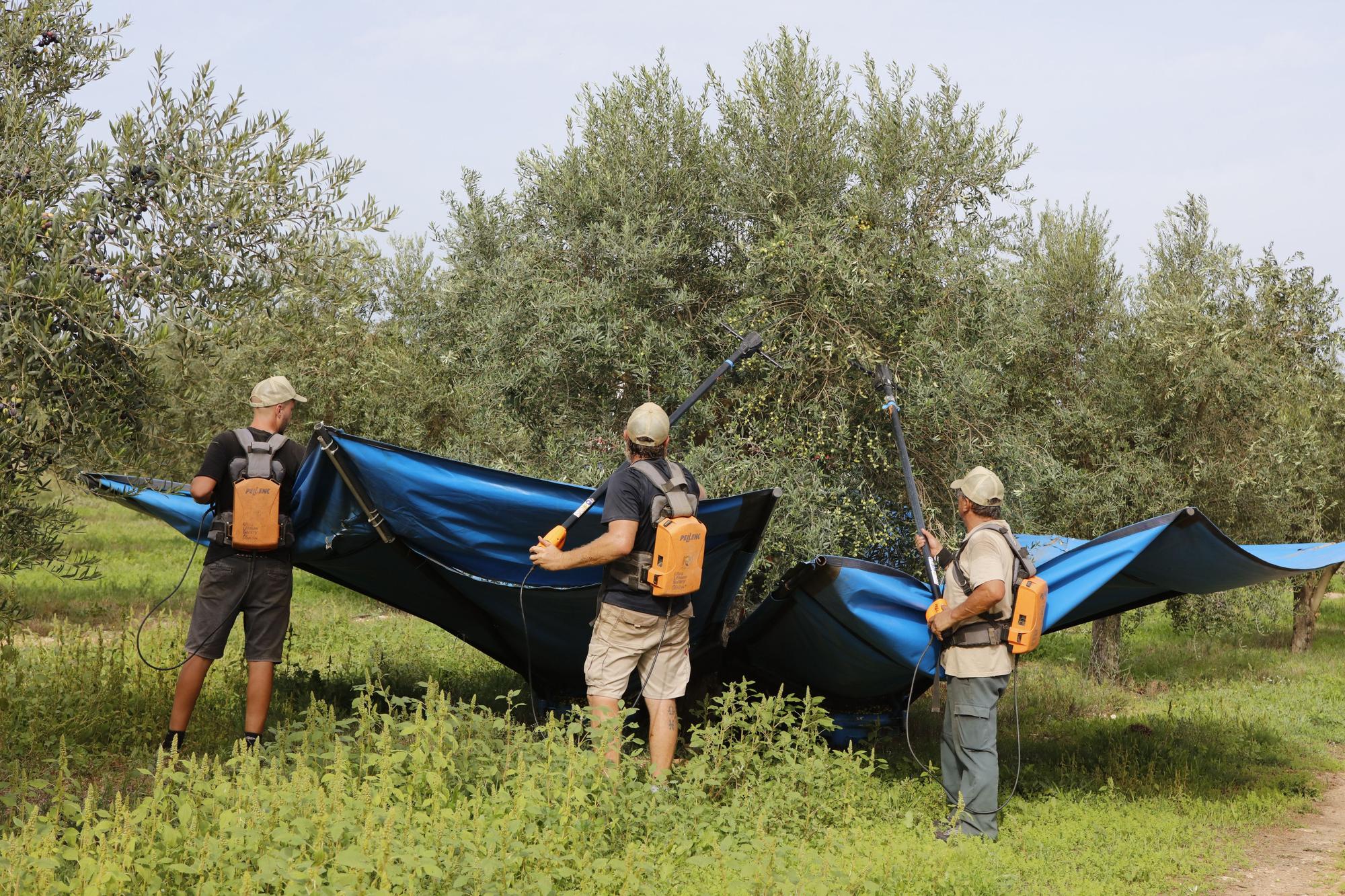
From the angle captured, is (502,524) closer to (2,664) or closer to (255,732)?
(255,732)

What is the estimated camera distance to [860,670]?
7125 millimetres

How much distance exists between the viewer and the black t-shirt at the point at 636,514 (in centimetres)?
571

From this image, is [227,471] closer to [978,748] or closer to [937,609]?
[937,609]

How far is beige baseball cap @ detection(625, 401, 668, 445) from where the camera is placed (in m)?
5.81

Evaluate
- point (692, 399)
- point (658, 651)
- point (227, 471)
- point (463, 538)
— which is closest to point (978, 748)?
point (658, 651)

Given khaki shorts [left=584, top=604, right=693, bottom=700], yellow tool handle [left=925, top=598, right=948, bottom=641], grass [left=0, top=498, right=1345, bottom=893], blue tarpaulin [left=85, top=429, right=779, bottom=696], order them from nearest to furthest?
grass [left=0, top=498, right=1345, bottom=893] < khaki shorts [left=584, top=604, right=693, bottom=700] < yellow tool handle [left=925, top=598, right=948, bottom=641] < blue tarpaulin [left=85, top=429, right=779, bottom=696]

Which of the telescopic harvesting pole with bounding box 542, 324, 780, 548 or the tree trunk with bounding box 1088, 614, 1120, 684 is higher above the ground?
the telescopic harvesting pole with bounding box 542, 324, 780, 548

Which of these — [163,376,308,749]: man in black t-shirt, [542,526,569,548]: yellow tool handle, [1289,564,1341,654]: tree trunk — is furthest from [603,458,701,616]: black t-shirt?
[1289,564,1341,654]: tree trunk

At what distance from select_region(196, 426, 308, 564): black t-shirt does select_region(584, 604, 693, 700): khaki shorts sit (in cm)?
199

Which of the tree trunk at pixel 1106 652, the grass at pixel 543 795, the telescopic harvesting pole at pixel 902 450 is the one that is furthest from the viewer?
the tree trunk at pixel 1106 652

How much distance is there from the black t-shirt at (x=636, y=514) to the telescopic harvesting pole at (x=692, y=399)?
12 centimetres

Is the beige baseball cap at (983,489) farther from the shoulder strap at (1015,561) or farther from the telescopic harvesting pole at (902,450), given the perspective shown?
the telescopic harvesting pole at (902,450)

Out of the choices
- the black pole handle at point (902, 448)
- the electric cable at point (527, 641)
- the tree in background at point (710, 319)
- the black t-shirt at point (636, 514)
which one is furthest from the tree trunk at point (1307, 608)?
the black t-shirt at point (636, 514)

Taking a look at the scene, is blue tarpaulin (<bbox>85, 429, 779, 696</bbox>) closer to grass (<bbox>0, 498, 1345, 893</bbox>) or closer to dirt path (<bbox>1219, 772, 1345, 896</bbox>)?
grass (<bbox>0, 498, 1345, 893</bbox>)
